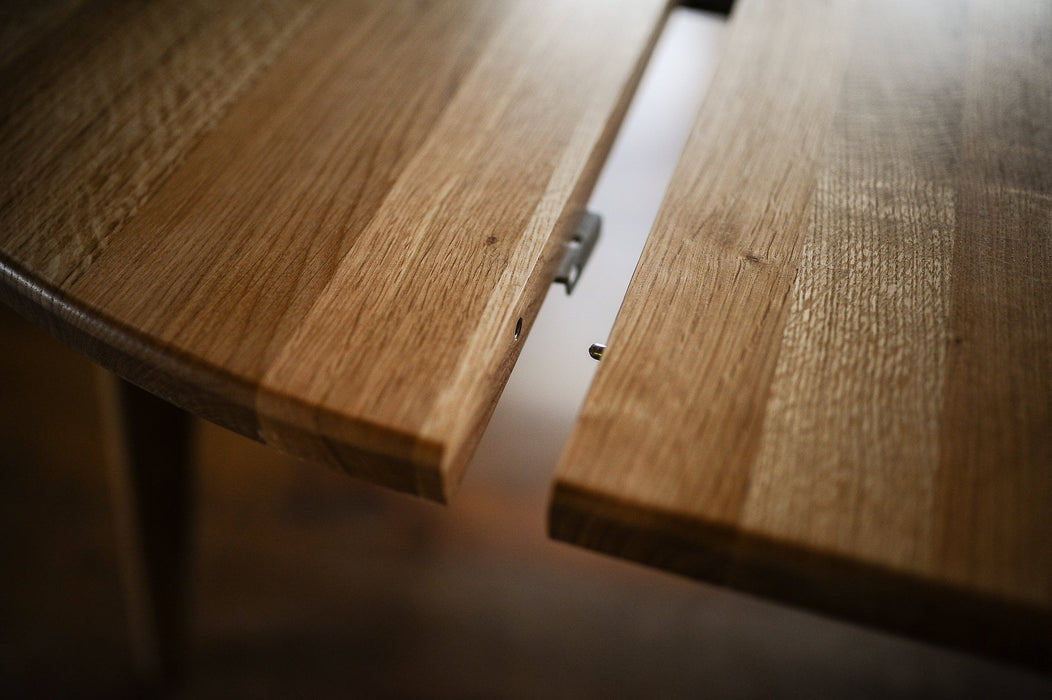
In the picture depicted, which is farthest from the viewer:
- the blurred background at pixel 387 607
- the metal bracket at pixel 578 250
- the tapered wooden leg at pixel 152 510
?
the blurred background at pixel 387 607

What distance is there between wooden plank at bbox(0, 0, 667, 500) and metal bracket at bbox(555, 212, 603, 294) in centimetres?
2

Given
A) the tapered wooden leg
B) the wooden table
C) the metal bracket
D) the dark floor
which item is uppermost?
the wooden table

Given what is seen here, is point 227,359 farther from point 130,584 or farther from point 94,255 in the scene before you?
point 130,584

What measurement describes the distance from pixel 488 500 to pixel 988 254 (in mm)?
Result: 626

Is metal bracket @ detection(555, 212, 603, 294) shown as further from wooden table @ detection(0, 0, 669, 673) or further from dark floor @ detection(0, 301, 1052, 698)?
dark floor @ detection(0, 301, 1052, 698)

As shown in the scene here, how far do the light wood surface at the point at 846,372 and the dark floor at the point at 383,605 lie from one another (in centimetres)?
49

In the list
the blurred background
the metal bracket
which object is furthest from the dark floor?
the metal bracket

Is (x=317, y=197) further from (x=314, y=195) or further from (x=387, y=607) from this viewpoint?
(x=387, y=607)

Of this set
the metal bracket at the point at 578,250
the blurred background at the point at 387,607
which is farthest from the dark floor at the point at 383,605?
the metal bracket at the point at 578,250

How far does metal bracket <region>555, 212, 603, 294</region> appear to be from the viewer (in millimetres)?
345

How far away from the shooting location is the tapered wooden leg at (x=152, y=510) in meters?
0.57

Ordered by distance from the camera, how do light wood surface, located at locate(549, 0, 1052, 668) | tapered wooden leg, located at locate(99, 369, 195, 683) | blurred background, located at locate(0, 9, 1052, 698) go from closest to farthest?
1. light wood surface, located at locate(549, 0, 1052, 668)
2. tapered wooden leg, located at locate(99, 369, 195, 683)
3. blurred background, located at locate(0, 9, 1052, 698)

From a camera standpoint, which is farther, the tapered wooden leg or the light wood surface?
the tapered wooden leg

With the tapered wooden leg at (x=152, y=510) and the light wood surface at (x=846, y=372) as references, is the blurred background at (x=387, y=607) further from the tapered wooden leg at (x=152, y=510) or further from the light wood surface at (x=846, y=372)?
the light wood surface at (x=846, y=372)
